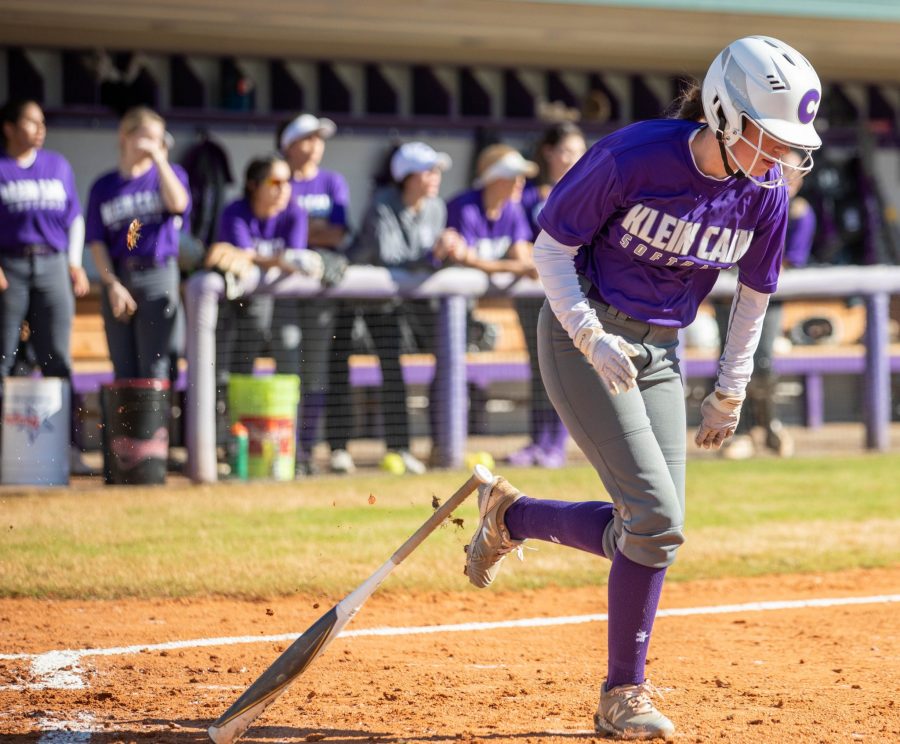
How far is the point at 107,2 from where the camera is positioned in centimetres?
1219

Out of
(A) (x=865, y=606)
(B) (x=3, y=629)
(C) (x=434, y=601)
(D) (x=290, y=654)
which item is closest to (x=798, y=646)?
(A) (x=865, y=606)

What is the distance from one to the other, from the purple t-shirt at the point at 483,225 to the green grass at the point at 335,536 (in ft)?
5.51

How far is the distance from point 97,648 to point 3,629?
592mm

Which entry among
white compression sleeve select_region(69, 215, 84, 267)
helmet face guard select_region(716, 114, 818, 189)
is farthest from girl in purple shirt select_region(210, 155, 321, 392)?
helmet face guard select_region(716, 114, 818, 189)

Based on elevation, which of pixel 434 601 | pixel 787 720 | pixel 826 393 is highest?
pixel 787 720

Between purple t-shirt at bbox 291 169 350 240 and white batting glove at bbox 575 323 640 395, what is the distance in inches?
239

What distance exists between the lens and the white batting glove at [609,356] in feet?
12.9

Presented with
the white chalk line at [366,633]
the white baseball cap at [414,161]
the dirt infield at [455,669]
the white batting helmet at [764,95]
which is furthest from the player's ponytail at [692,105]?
the white baseball cap at [414,161]

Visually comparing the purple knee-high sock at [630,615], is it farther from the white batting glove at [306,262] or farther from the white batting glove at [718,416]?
the white batting glove at [306,262]

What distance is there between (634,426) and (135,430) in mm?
5077

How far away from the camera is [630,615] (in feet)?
13.4

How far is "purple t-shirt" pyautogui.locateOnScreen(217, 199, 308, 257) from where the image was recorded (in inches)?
368

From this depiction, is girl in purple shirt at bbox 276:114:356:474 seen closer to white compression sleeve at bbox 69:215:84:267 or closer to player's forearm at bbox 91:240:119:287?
player's forearm at bbox 91:240:119:287

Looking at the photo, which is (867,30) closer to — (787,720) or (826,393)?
(826,393)
